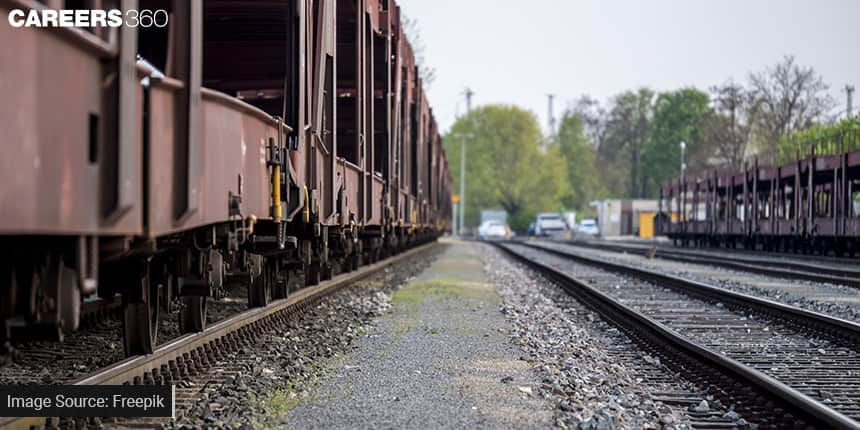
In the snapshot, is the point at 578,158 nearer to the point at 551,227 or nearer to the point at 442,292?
the point at 551,227

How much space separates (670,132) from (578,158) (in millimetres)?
10637

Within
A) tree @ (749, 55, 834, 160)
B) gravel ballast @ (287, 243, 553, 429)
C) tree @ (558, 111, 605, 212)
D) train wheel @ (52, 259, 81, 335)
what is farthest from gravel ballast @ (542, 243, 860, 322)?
tree @ (558, 111, 605, 212)

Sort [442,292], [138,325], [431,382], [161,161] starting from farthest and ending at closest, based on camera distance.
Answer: [442,292], [431,382], [138,325], [161,161]

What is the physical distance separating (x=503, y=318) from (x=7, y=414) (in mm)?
7358

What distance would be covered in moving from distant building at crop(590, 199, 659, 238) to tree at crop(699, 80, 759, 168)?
7.44 meters

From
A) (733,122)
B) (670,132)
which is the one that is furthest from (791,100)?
(670,132)

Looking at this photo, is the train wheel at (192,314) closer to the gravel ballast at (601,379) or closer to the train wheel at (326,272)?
the gravel ballast at (601,379)

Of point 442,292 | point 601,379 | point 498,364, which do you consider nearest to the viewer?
point 601,379

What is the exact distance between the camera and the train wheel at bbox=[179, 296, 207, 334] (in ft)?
25.9

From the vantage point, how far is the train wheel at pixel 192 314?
7906 millimetres

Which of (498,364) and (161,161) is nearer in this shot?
(161,161)

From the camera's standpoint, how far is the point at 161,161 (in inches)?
181

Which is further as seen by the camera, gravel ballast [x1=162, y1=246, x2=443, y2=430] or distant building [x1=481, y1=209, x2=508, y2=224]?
distant building [x1=481, y1=209, x2=508, y2=224]

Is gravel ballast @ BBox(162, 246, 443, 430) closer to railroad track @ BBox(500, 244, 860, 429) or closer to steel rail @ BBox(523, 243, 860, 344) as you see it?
railroad track @ BBox(500, 244, 860, 429)
